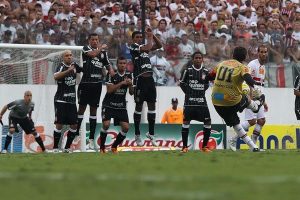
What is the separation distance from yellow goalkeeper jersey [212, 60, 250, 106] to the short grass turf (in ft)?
14.2

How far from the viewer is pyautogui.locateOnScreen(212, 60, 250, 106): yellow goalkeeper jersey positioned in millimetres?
18094

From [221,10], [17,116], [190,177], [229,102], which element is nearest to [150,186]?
[190,177]

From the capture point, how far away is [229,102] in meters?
18.4

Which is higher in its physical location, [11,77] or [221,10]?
[221,10]

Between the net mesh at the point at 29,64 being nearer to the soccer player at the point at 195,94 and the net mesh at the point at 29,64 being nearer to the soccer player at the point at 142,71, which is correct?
the soccer player at the point at 142,71

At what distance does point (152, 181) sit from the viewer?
1000cm

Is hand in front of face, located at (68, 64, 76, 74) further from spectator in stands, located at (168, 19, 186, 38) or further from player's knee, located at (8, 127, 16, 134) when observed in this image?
spectator in stands, located at (168, 19, 186, 38)

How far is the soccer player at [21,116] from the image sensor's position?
24078 mm

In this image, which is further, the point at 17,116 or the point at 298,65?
the point at 298,65

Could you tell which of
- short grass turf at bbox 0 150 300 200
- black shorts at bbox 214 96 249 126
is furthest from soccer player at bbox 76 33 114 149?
short grass turf at bbox 0 150 300 200

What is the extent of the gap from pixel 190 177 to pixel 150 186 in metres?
1.19

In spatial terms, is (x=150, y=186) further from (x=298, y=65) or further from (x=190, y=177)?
(x=298, y=65)

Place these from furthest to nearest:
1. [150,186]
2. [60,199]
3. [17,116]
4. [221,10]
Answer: [221,10]
[17,116]
[150,186]
[60,199]

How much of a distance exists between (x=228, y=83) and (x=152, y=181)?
851 centimetres
